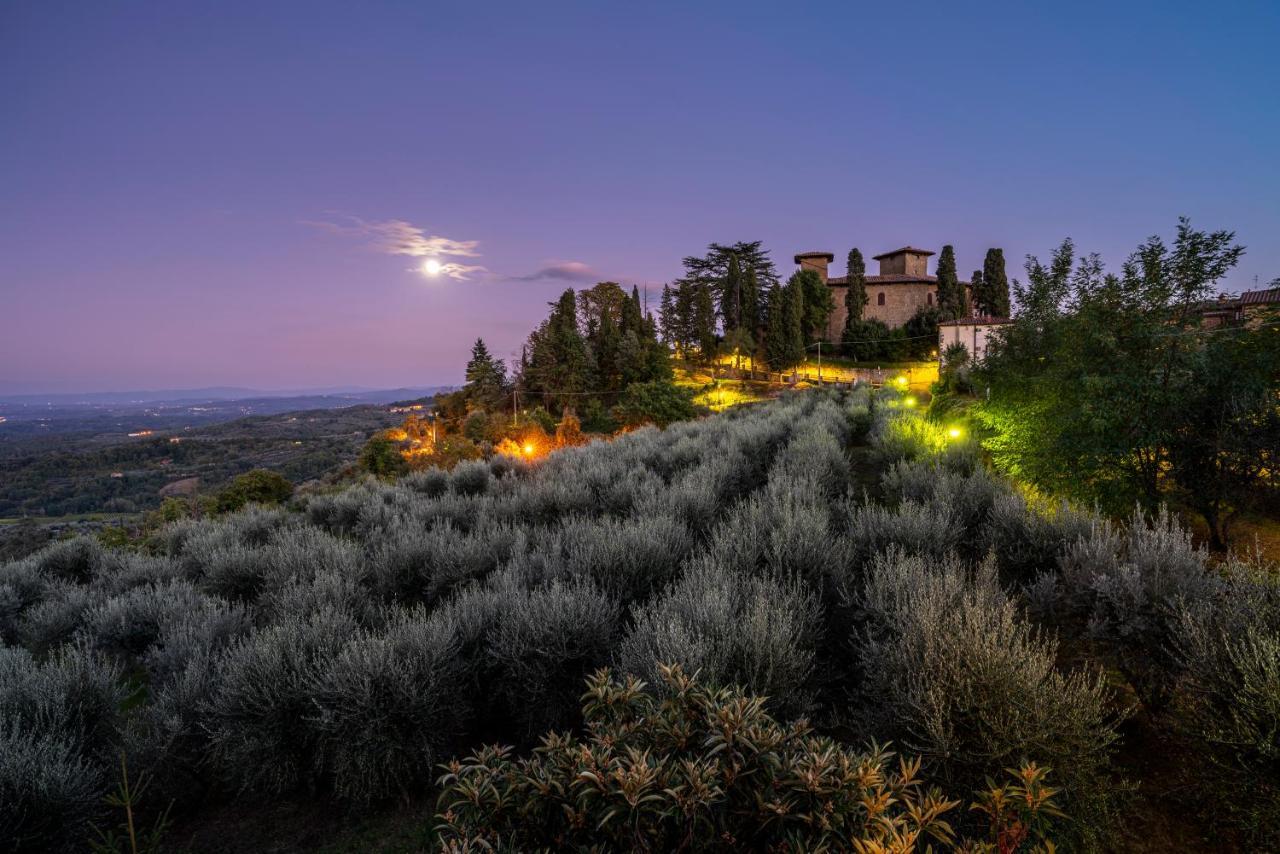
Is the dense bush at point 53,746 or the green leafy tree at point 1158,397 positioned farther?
the green leafy tree at point 1158,397

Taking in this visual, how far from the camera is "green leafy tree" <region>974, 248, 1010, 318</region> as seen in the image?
53750 millimetres

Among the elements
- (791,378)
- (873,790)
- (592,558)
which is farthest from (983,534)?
(791,378)

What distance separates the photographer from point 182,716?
3904mm

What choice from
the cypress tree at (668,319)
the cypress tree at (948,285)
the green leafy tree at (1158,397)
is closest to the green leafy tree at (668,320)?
the cypress tree at (668,319)

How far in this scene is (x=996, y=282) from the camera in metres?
53.8

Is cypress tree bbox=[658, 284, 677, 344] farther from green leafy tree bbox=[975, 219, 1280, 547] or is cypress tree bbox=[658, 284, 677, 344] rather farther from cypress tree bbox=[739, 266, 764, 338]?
green leafy tree bbox=[975, 219, 1280, 547]

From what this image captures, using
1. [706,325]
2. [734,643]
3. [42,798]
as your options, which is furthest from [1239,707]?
[706,325]

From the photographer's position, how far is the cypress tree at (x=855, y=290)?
186ft

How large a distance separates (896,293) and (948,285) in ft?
18.1

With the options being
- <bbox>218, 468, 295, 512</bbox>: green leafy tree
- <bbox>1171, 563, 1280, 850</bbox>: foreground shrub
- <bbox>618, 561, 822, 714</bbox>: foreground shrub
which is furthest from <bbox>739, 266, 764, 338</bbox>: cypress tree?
<bbox>1171, 563, 1280, 850</bbox>: foreground shrub

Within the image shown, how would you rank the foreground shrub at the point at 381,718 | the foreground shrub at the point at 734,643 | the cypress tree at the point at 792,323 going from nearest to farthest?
1. the foreground shrub at the point at 734,643
2. the foreground shrub at the point at 381,718
3. the cypress tree at the point at 792,323

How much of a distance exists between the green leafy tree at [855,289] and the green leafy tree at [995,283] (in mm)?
11727

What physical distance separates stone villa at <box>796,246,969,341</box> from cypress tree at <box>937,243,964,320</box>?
204cm

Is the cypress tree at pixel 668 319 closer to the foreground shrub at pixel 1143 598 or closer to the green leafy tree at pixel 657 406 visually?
the green leafy tree at pixel 657 406
